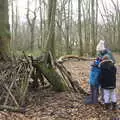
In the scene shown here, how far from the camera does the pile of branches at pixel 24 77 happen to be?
6.56m

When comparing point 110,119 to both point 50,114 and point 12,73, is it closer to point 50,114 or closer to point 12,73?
point 50,114

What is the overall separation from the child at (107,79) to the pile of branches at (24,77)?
4.47 feet

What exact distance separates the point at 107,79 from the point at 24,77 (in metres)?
1.96

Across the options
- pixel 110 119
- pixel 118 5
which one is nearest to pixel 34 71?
pixel 110 119

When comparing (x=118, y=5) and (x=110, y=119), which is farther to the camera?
(x=118, y=5)

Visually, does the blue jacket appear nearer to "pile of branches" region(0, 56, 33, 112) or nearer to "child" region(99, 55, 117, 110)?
"child" region(99, 55, 117, 110)

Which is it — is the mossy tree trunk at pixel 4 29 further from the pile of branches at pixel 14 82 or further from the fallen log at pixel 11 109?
the fallen log at pixel 11 109

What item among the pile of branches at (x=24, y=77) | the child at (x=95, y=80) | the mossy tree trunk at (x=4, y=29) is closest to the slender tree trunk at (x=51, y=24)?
the pile of branches at (x=24, y=77)

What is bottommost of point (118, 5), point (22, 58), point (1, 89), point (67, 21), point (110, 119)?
point (110, 119)

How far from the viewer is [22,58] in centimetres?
747

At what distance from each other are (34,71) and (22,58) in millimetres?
520

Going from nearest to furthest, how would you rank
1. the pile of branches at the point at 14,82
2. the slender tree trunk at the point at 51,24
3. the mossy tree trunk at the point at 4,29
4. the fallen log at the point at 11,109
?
the fallen log at the point at 11,109, the pile of branches at the point at 14,82, the slender tree trunk at the point at 51,24, the mossy tree trunk at the point at 4,29

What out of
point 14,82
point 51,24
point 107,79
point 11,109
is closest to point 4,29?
point 51,24

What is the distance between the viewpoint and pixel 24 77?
275 inches
